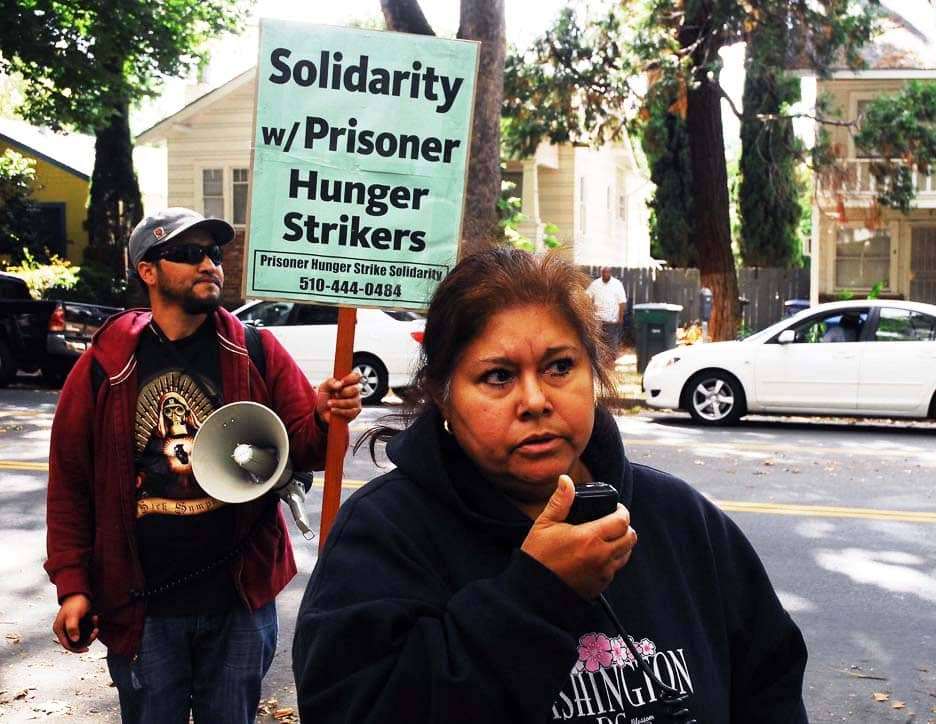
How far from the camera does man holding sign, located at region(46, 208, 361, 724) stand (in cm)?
335

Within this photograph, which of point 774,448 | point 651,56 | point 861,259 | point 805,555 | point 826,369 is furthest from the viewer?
point 861,259

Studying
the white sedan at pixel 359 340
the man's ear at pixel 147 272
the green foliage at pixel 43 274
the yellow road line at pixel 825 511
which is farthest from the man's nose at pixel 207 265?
the green foliage at pixel 43 274

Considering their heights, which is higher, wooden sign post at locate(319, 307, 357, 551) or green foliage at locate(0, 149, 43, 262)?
green foliage at locate(0, 149, 43, 262)

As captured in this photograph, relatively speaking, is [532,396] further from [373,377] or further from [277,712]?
[373,377]

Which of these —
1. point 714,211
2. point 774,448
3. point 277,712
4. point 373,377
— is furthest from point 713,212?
point 277,712

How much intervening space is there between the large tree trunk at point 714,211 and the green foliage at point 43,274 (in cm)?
1274

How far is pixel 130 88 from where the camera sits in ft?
87.2

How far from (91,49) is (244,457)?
22140mm

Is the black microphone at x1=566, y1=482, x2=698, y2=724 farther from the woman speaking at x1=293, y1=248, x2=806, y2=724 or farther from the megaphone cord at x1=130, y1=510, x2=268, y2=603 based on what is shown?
the megaphone cord at x1=130, y1=510, x2=268, y2=603

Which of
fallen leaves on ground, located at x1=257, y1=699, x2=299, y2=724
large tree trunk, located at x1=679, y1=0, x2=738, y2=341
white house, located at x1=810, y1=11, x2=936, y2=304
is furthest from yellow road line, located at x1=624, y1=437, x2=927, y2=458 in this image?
white house, located at x1=810, y1=11, x2=936, y2=304

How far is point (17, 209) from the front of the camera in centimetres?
2814

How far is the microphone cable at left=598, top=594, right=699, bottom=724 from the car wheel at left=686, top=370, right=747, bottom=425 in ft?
43.3

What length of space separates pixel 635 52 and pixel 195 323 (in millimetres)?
17258

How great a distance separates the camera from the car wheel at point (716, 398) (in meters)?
14.9
